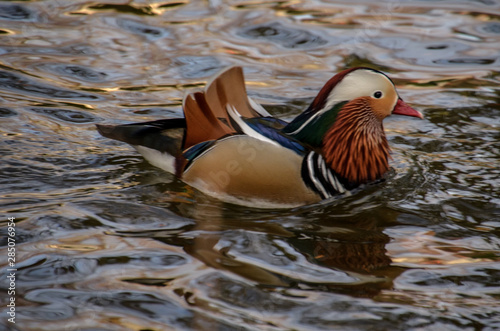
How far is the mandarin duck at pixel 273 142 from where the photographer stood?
4.52 m

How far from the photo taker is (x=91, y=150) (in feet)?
17.9

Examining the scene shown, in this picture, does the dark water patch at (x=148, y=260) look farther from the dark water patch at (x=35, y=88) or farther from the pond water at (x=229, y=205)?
the dark water patch at (x=35, y=88)

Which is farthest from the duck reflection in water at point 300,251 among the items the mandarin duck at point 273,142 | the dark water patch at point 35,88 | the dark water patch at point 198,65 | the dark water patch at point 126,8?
the dark water patch at point 126,8

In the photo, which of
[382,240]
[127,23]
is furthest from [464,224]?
[127,23]

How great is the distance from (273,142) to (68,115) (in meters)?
2.41

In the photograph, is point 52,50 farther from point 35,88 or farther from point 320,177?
point 320,177

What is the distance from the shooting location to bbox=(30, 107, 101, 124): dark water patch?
6055 mm

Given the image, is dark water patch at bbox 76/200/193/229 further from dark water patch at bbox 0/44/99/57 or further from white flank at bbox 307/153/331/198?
dark water patch at bbox 0/44/99/57

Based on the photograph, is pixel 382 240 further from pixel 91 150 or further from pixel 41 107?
pixel 41 107

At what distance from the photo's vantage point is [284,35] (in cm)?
825

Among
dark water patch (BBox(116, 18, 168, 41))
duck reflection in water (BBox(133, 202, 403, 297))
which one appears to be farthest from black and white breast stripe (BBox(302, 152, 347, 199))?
dark water patch (BBox(116, 18, 168, 41))

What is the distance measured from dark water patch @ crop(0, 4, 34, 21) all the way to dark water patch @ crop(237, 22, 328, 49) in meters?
2.58

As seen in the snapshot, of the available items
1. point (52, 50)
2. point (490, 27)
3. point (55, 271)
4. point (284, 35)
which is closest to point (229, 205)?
point (55, 271)

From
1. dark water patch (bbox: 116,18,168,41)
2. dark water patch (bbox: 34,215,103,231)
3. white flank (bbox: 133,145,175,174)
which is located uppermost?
dark water patch (bbox: 116,18,168,41)
